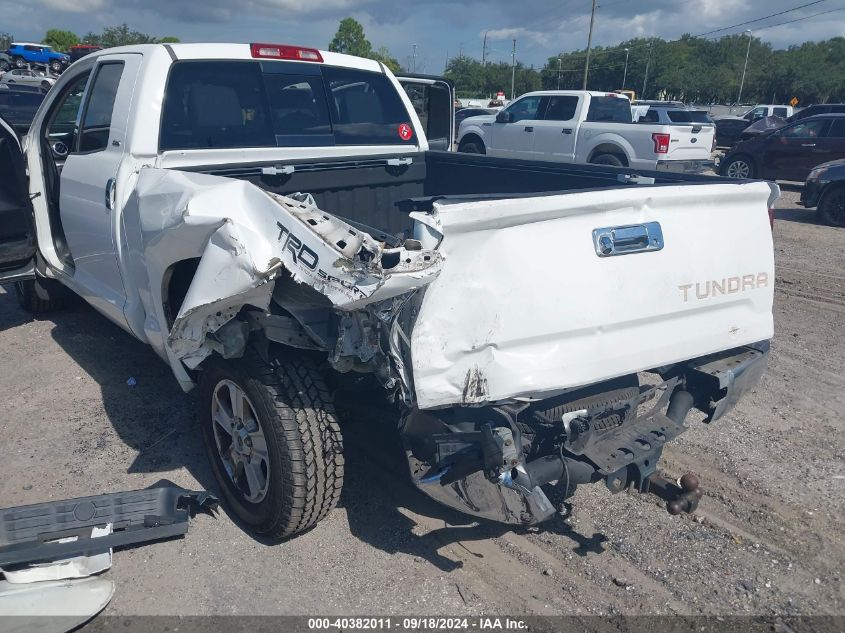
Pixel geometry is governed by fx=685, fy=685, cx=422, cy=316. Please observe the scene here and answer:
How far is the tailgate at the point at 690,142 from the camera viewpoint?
1272 centimetres

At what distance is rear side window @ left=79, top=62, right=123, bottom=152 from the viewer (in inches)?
160

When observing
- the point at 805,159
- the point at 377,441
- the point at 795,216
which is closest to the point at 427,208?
the point at 377,441

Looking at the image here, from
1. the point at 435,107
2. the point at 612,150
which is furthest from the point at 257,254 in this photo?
the point at 612,150

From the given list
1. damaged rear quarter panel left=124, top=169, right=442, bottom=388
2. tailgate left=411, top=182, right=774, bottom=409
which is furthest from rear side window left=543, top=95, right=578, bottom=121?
damaged rear quarter panel left=124, top=169, right=442, bottom=388

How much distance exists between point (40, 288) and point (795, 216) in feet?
39.2

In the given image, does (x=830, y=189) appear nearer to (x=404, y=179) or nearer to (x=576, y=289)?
(x=404, y=179)

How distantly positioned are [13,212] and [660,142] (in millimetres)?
10901

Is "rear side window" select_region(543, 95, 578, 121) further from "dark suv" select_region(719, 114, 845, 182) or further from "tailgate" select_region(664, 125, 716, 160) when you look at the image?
"dark suv" select_region(719, 114, 845, 182)

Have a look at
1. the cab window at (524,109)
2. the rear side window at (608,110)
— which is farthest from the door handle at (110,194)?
the cab window at (524,109)

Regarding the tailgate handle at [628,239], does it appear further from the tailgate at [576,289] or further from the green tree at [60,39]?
the green tree at [60,39]

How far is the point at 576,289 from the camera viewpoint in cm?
264

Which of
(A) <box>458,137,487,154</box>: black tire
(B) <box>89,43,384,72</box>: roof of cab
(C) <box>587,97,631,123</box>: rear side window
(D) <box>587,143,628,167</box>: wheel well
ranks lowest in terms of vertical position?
(A) <box>458,137,487,154</box>: black tire

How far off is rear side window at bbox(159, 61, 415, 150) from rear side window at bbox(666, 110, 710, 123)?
11.0 metres

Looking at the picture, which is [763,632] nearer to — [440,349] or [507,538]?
[507,538]
